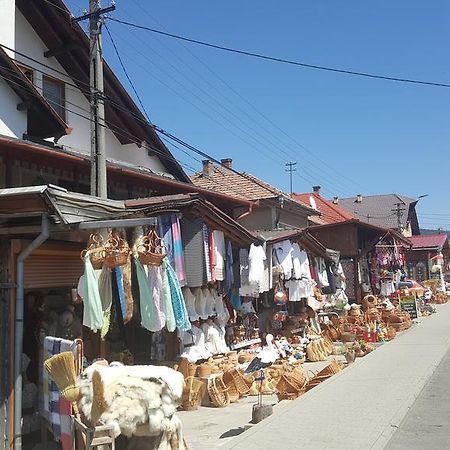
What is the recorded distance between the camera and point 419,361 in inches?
490

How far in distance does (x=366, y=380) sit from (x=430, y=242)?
102 feet

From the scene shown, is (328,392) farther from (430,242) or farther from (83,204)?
(430,242)

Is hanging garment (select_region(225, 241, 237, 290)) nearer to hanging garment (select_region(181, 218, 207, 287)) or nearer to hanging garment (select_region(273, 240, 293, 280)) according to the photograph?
hanging garment (select_region(181, 218, 207, 287))

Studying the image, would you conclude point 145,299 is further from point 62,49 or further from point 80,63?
point 80,63

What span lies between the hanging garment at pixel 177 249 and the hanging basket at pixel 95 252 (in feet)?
6.34

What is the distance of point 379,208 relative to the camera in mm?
66438

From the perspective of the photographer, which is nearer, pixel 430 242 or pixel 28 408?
pixel 28 408

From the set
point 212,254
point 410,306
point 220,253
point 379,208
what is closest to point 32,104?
point 220,253

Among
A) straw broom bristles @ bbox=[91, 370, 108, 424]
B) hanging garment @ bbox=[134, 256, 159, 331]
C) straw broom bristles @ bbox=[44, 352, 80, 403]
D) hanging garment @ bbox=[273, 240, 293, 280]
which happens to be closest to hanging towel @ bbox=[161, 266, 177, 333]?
hanging garment @ bbox=[134, 256, 159, 331]

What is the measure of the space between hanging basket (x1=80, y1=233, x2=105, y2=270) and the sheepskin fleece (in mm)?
1792

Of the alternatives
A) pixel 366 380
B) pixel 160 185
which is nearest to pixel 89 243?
pixel 366 380

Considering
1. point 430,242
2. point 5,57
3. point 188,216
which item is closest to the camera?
point 188,216

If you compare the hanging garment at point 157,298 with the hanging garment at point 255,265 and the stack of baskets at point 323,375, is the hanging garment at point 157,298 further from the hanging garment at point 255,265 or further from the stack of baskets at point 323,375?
the hanging garment at point 255,265

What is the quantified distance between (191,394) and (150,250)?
282 cm
